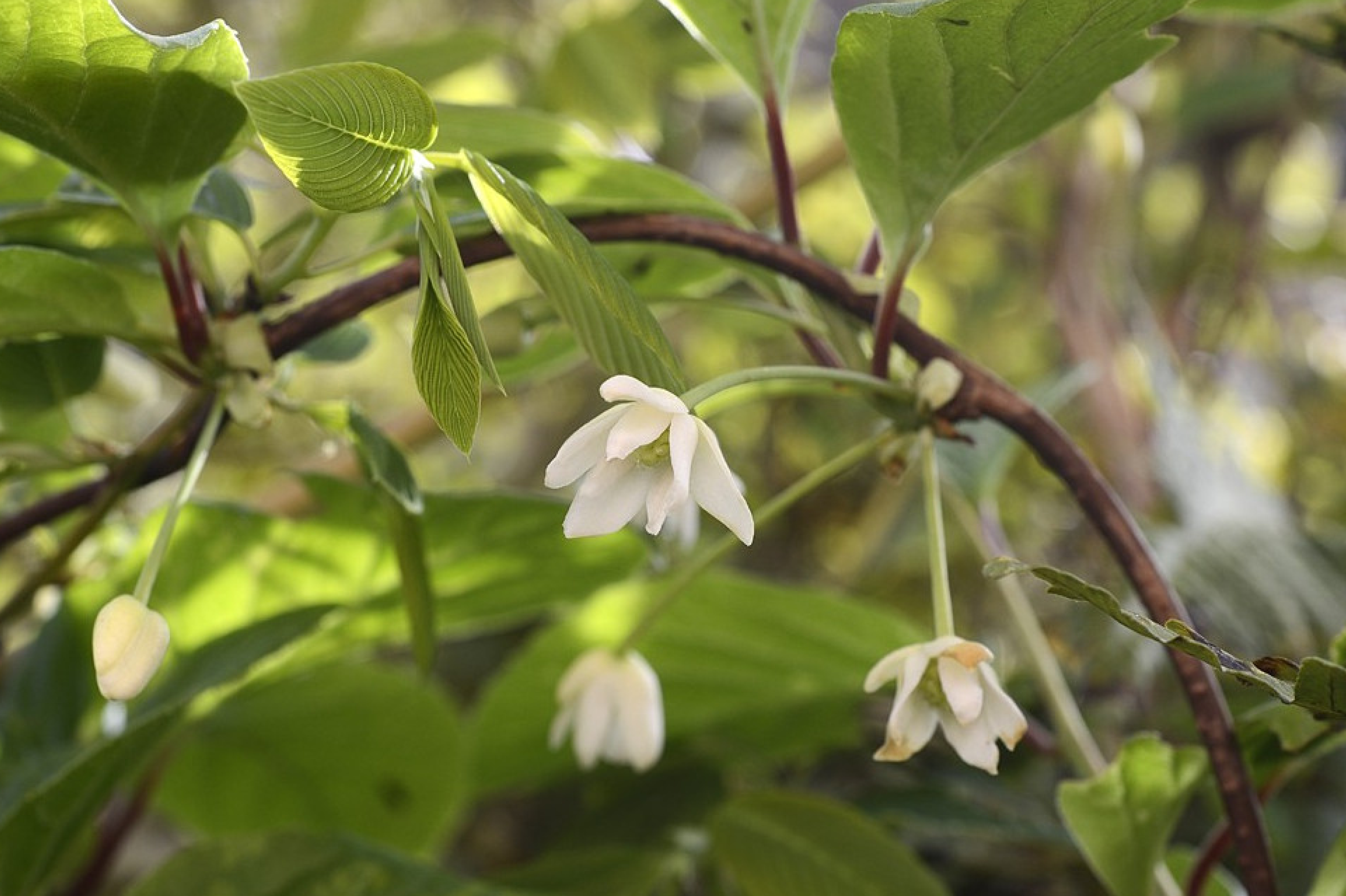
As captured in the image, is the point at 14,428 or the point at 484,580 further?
the point at 484,580

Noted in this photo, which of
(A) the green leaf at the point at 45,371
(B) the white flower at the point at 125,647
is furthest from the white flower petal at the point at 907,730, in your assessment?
(A) the green leaf at the point at 45,371

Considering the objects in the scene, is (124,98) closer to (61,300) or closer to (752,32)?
(61,300)

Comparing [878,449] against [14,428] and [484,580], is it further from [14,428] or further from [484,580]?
[14,428]

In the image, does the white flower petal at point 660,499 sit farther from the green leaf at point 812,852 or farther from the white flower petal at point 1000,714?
the green leaf at point 812,852


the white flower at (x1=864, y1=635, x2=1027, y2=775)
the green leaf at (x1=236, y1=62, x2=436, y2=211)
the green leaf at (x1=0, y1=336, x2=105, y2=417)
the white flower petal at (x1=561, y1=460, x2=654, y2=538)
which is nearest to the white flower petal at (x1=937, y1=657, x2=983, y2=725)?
the white flower at (x1=864, y1=635, x2=1027, y2=775)

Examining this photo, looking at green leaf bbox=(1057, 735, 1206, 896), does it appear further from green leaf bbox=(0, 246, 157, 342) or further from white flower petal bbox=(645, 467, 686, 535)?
green leaf bbox=(0, 246, 157, 342)

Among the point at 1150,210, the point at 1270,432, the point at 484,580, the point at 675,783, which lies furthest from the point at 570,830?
the point at 1150,210
